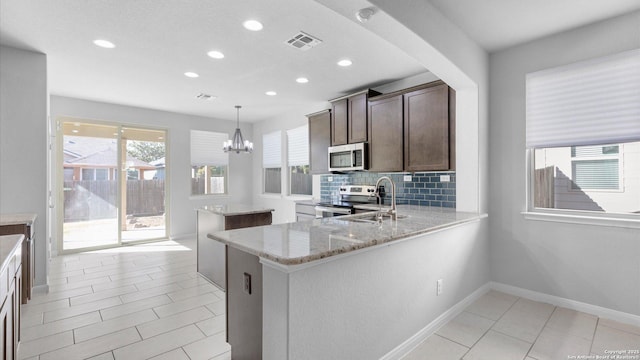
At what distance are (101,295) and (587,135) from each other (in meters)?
5.10

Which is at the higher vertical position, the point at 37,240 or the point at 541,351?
the point at 37,240

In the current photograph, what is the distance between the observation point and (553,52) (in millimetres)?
2834

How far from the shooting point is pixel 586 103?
2.67 metres

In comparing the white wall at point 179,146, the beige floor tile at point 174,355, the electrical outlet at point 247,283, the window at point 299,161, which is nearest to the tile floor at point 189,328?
the beige floor tile at point 174,355

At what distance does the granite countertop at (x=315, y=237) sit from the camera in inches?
56.3

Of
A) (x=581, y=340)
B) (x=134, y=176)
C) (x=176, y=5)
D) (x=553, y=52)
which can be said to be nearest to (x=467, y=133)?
(x=553, y=52)

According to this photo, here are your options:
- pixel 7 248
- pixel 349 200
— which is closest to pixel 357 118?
pixel 349 200

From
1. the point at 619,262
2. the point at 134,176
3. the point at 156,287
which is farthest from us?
the point at 134,176

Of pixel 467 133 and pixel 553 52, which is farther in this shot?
pixel 467 133

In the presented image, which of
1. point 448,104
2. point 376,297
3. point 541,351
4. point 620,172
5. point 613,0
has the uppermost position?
point 613,0

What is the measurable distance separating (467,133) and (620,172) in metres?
1.30

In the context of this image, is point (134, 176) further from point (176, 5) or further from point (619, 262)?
point (619, 262)

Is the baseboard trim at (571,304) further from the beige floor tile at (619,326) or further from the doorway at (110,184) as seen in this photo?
the doorway at (110,184)

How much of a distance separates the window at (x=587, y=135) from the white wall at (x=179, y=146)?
5773 millimetres
